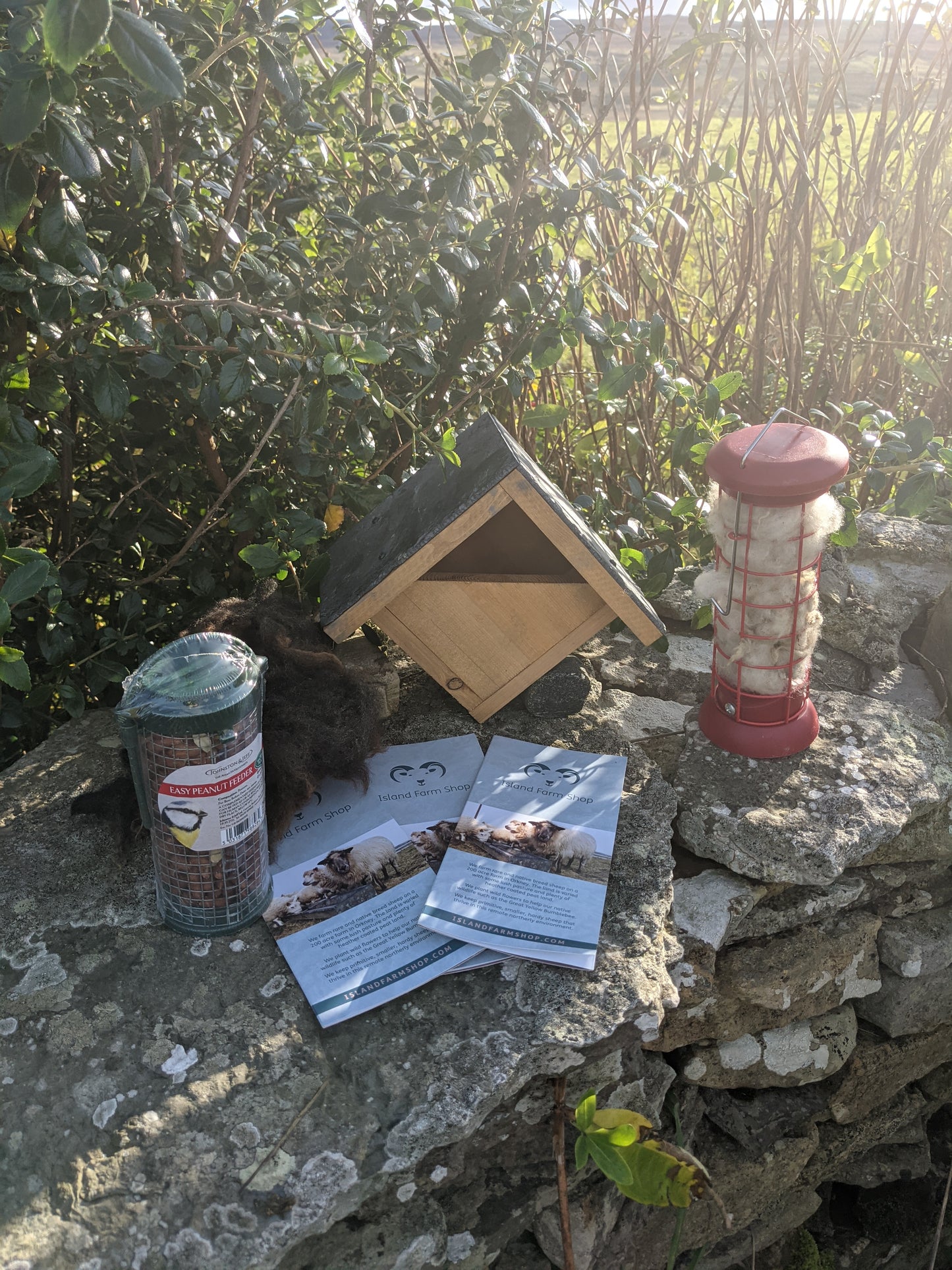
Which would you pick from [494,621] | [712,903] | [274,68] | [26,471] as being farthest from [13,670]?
[712,903]

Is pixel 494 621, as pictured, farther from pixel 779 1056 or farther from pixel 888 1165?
pixel 888 1165

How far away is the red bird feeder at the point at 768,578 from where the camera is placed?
6.14 ft

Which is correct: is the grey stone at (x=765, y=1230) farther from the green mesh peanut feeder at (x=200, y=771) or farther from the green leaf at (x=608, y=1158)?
the green mesh peanut feeder at (x=200, y=771)

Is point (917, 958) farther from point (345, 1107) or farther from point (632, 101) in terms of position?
point (632, 101)

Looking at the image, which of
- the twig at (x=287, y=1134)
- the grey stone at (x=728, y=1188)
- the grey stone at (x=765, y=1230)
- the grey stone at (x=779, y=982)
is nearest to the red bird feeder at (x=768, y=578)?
the grey stone at (x=779, y=982)

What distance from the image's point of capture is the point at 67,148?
1.57 meters

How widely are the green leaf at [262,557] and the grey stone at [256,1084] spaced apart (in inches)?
26.7

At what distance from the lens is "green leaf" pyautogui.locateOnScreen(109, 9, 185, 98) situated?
121 centimetres

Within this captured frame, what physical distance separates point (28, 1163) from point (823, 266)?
12.0 feet

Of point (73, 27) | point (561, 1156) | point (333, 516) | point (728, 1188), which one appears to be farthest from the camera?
point (333, 516)

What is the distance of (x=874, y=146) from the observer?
Answer: 10.7 feet

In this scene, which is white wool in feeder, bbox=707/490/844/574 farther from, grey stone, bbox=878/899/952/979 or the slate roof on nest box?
grey stone, bbox=878/899/952/979

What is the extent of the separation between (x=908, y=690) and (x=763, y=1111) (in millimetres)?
1076

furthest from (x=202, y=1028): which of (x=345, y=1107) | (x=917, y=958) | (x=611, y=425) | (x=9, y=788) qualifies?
(x=611, y=425)
